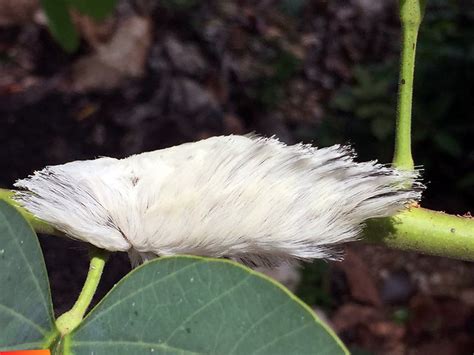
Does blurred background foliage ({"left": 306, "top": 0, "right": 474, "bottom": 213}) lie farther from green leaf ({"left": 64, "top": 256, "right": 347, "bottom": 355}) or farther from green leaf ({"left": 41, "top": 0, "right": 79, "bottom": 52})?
green leaf ({"left": 64, "top": 256, "right": 347, "bottom": 355})

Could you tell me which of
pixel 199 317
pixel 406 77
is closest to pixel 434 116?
pixel 406 77

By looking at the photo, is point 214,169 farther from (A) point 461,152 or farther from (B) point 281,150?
(A) point 461,152

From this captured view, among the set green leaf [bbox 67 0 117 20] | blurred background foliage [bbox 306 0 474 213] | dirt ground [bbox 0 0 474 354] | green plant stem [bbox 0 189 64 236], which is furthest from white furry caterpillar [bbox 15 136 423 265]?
blurred background foliage [bbox 306 0 474 213]

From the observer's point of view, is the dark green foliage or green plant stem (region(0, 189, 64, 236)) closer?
green plant stem (region(0, 189, 64, 236))

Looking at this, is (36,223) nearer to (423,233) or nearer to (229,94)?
(423,233)

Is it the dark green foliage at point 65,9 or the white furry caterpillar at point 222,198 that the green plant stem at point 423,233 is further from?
the dark green foliage at point 65,9

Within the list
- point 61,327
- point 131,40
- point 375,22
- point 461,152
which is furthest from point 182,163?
point 375,22
